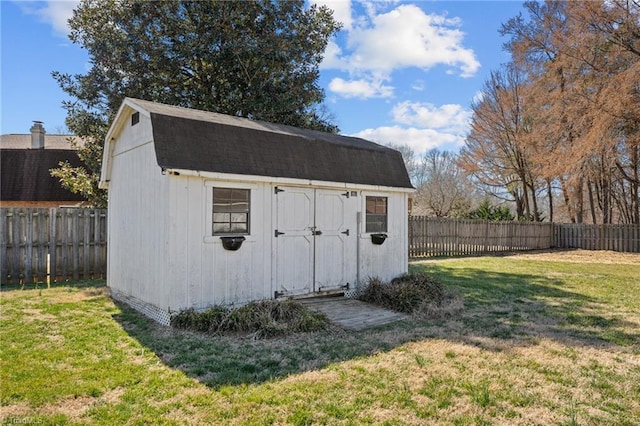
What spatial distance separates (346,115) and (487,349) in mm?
20496

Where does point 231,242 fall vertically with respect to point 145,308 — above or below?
above

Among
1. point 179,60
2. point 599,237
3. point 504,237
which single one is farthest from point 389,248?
point 599,237

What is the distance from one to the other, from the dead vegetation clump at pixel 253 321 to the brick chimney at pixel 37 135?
19.2 m

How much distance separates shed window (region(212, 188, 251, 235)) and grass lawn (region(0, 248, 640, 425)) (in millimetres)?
1553

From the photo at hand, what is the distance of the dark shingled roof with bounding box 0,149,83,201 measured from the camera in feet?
59.3

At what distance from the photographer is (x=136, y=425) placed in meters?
2.69

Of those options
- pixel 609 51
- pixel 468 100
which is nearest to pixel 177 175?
pixel 609 51

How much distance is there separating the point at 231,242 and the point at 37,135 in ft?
62.9

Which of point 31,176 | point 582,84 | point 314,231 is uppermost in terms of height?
point 582,84

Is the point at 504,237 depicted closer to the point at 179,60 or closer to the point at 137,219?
the point at 179,60

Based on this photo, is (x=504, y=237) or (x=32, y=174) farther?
(x=32, y=174)

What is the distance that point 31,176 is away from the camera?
1842 cm

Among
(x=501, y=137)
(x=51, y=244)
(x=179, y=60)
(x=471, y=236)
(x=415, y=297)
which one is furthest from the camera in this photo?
(x=501, y=137)

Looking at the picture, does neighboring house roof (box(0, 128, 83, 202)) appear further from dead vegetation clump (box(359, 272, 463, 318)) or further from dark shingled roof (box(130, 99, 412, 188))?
dead vegetation clump (box(359, 272, 463, 318))
